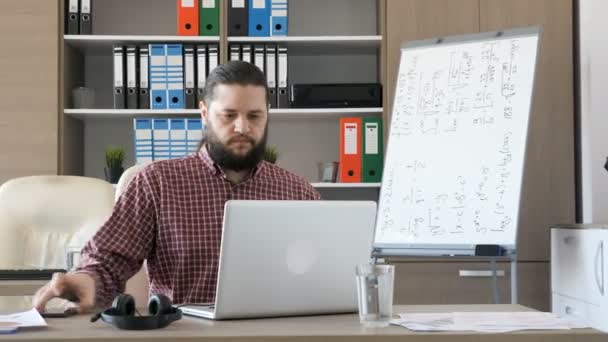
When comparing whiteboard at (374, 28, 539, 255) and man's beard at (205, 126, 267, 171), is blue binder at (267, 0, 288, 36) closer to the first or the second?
whiteboard at (374, 28, 539, 255)

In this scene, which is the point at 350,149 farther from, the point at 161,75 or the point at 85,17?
the point at 85,17

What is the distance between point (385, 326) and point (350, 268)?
0.65 ft

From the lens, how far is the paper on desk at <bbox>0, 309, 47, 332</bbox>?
1375 millimetres

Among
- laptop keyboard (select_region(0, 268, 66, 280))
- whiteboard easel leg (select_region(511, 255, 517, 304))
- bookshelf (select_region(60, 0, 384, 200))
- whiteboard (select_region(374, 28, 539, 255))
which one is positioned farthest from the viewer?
bookshelf (select_region(60, 0, 384, 200))

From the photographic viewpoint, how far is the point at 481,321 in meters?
1.51

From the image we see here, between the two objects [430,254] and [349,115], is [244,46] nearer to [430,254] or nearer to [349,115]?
[349,115]

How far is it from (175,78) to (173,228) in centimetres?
191

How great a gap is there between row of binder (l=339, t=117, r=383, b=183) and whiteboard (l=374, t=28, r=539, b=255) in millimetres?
221

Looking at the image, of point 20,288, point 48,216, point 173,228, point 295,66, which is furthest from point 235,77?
point 295,66

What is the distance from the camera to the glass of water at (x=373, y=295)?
1.50 meters

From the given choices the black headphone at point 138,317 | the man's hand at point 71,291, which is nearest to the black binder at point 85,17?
the man's hand at point 71,291

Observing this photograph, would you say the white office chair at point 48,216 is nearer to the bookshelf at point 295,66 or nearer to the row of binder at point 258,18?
the bookshelf at point 295,66

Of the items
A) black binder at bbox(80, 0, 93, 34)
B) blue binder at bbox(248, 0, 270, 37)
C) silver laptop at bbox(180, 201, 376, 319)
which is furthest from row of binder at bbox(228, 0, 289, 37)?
silver laptop at bbox(180, 201, 376, 319)

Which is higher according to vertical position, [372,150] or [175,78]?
[175,78]
